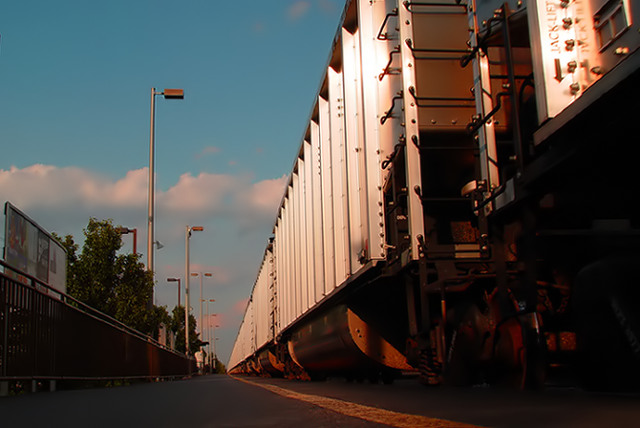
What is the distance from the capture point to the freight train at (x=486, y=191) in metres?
3.78

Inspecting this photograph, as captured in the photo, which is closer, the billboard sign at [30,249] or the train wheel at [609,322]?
the train wheel at [609,322]

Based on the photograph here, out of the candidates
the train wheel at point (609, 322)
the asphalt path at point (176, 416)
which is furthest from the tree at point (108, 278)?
the train wheel at point (609, 322)

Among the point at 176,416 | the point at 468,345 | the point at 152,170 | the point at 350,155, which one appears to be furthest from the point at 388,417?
the point at 152,170

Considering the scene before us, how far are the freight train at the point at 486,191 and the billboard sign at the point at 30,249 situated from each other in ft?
14.7

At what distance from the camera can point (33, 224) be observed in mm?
11477

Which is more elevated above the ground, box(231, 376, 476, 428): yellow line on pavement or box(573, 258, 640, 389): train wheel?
box(573, 258, 640, 389): train wheel

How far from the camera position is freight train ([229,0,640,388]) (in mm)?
3783

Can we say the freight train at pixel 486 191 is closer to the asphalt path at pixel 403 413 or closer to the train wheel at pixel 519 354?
the train wheel at pixel 519 354

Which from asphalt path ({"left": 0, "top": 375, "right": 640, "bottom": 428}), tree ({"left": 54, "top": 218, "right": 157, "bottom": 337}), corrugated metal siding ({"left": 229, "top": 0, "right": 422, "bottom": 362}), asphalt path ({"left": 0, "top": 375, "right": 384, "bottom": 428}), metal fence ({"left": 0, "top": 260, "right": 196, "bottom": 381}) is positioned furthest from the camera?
tree ({"left": 54, "top": 218, "right": 157, "bottom": 337})

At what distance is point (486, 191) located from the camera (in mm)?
5160

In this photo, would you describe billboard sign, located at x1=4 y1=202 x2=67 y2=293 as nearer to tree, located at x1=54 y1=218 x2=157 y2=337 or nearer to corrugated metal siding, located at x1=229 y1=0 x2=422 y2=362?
corrugated metal siding, located at x1=229 y1=0 x2=422 y2=362

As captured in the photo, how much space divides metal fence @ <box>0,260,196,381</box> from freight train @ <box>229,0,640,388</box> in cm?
388

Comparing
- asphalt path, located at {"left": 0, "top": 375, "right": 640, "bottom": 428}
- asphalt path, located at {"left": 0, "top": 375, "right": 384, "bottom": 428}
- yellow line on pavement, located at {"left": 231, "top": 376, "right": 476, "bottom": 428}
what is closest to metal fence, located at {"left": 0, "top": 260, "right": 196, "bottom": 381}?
asphalt path, located at {"left": 0, "top": 375, "right": 384, "bottom": 428}

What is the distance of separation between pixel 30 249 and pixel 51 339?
6.17 feet
